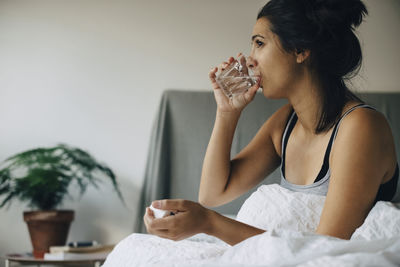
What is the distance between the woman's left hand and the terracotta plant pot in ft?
5.51

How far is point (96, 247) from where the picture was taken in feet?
7.66

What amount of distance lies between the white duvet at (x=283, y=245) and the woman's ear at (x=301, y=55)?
1.21ft

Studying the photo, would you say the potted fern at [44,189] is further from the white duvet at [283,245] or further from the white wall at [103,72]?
the white duvet at [283,245]

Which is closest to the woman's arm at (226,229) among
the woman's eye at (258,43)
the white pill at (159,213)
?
the white pill at (159,213)

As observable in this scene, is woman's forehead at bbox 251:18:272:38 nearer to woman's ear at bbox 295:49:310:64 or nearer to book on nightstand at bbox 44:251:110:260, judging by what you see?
woman's ear at bbox 295:49:310:64

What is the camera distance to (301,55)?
4.28 feet

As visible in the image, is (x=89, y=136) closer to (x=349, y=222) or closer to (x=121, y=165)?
(x=121, y=165)

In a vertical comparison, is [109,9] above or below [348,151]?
above

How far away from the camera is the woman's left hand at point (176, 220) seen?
92cm

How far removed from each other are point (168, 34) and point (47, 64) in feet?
2.51

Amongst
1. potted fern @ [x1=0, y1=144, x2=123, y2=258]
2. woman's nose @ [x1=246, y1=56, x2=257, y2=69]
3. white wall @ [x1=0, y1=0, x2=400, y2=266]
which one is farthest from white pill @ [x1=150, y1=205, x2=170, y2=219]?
white wall @ [x1=0, y1=0, x2=400, y2=266]

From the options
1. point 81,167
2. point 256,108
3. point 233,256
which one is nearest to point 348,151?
point 233,256

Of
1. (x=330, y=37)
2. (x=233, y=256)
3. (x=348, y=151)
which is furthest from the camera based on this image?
(x=330, y=37)

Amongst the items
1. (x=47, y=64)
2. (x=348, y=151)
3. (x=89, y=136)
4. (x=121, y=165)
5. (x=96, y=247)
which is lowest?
(x=96, y=247)
